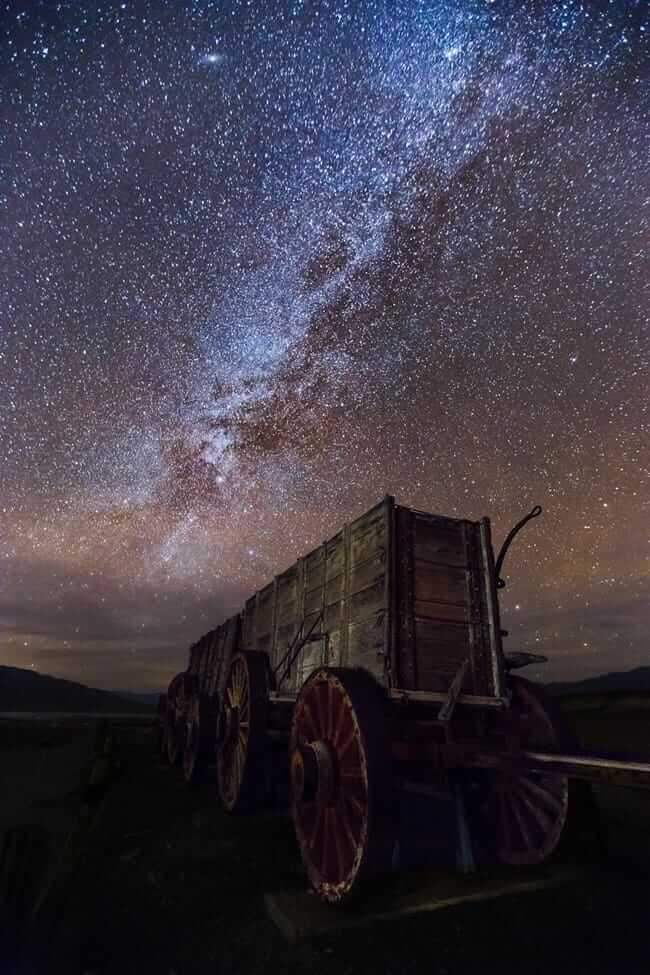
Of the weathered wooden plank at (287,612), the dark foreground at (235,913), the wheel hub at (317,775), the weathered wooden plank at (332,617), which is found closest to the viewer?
the dark foreground at (235,913)

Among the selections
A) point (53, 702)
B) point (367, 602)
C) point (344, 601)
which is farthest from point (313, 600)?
point (53, 702)

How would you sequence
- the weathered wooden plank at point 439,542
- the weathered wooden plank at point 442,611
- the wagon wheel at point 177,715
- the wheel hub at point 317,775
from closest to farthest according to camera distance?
the wheel hub at point 317,775, the weathered wooden plank at point 442,611, the weathered wooden plank at point 439,542, the wagon wheel at point 177,715

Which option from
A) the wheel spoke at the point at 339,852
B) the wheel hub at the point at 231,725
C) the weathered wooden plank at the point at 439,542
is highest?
the weathered wooden plank at the point at 439,542

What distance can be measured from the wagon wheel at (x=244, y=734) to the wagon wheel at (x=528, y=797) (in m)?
2.58

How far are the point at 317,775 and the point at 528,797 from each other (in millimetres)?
2020

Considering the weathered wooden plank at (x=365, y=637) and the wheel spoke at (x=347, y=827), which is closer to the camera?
the wheel spoke at (x=347, y=827)

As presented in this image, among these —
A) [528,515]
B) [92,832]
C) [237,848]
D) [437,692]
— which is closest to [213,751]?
[92,832]

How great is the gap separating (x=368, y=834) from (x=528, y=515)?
2.94 metres

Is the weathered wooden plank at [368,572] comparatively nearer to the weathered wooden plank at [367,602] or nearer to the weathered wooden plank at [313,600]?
the weathered wooden plank at [367,602]

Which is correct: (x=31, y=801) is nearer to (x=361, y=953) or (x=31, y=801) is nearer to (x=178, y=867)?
(x=178, y=867)

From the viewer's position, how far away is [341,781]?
3.78 metres

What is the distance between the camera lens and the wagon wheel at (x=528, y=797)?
4082 millimetres

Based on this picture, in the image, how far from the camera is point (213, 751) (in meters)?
8.80

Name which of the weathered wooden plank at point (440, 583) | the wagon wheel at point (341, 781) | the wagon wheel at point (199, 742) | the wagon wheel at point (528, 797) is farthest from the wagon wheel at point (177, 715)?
the weathered wooden plank at point (440, 583)
